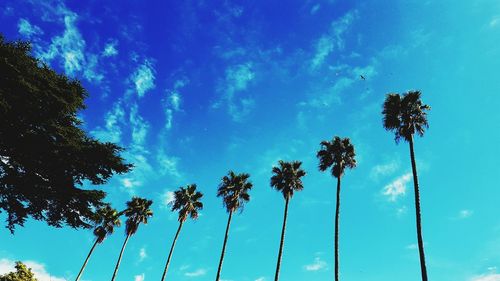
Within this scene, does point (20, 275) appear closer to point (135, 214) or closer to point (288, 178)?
point (135, 214)

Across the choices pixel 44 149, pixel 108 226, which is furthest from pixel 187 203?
pixel 44 149

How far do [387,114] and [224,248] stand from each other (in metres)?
20.8

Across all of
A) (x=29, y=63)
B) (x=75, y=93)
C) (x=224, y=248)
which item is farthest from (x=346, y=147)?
(x=29, y=63)

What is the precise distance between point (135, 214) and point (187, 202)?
7831mm

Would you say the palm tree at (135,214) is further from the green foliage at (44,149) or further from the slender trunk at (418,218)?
the slender trunk at (418,218)

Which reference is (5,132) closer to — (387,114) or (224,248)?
(224,248)

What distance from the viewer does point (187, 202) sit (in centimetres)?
4075

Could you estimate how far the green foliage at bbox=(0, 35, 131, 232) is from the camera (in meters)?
16.8

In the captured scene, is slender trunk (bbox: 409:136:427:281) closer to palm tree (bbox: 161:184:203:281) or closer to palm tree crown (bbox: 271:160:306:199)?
palm tree crown (bbox: 271:160:306:199)

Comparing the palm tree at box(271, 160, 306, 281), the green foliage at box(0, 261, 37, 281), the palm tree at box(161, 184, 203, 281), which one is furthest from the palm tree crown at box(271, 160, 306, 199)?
the green foliage at box(0, 261, 37, 281)

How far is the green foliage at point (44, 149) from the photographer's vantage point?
1683cm

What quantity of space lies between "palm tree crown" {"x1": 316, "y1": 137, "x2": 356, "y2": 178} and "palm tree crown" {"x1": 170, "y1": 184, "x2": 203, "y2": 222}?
54.8ft

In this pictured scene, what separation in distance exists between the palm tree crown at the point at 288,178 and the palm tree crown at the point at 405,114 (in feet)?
38.3

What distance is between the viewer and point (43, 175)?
1791 centimetres
